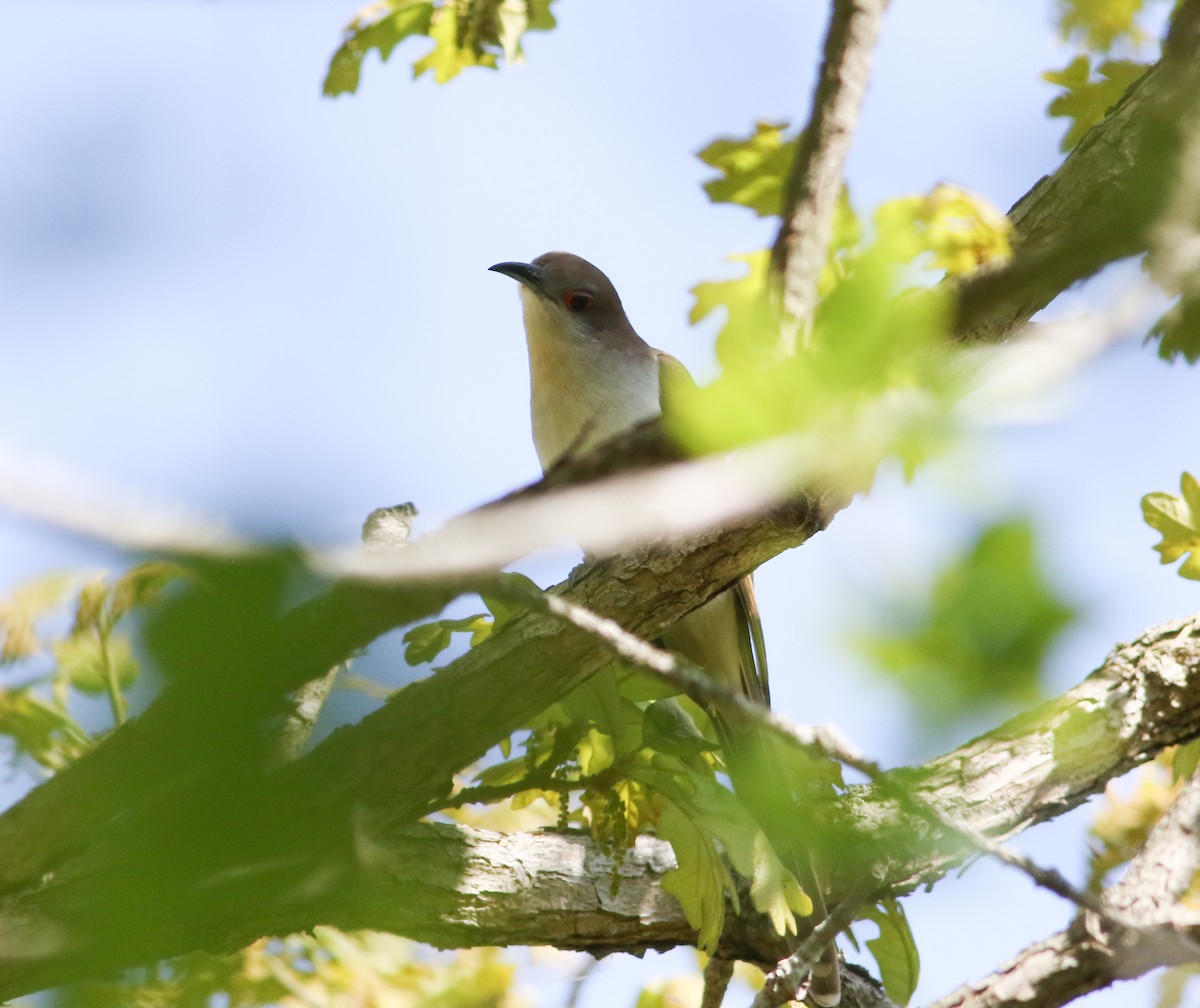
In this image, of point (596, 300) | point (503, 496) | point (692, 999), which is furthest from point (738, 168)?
point (596, 300)

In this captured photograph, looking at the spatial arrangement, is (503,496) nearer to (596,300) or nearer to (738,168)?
(738,168)

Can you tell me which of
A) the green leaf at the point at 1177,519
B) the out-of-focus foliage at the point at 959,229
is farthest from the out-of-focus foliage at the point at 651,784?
the out-of-focus foliage at the point at 959,229

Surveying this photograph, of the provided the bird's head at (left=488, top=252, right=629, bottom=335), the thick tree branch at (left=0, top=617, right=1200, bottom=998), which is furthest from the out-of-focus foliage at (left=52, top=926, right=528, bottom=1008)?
the bird's head at (left=488, top=252, right=629, bottom=335)

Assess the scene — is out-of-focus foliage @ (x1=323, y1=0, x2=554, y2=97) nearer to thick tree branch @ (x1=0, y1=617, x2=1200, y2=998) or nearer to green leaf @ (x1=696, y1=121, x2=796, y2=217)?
green leaf @ (x1=696, y1=121, x2=796, y2=217)

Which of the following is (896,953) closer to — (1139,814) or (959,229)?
(1139,814)

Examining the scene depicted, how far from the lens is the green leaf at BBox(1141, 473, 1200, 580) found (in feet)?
11.4

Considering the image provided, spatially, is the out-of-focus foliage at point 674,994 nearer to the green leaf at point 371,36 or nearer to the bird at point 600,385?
the bird at point 600,385

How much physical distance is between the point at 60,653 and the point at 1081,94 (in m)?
3.43

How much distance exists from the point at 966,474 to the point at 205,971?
1218mm

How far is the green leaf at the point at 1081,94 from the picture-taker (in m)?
3.87

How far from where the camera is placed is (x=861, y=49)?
1547mm

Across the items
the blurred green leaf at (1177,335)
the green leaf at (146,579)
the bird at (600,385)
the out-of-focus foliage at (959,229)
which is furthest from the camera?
the bird at (600,385)

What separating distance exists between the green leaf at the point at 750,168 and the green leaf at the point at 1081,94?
5.00 feet

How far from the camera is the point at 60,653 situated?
2709 mm
